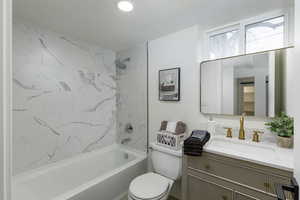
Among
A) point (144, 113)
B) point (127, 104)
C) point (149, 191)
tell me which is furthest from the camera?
point (127, 104)

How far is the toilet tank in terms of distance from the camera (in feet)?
5.28

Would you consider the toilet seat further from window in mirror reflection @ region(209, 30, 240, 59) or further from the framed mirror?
window in mirror reflection @ region(209, 30, 240, 59)

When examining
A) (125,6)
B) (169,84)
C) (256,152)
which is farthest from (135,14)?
(256,152)

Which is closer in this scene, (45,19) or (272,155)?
(272,155)

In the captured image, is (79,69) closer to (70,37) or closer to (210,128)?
(70,37)

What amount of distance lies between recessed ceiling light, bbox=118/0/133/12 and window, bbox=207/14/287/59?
3.50 ft

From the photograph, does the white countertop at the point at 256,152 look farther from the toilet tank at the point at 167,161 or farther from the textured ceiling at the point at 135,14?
the textured ceiling at the point at 135,14

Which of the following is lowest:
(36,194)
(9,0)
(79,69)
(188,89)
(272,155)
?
(36,194)

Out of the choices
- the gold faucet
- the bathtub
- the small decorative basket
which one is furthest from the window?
the bathtub

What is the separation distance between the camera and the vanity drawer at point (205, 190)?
1222mm

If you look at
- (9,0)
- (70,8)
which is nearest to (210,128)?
(9,0)

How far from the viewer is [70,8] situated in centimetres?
147

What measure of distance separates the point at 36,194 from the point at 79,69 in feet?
5.51

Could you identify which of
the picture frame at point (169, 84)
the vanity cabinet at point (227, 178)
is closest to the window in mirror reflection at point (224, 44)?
the picture frame at point (169, 84)
